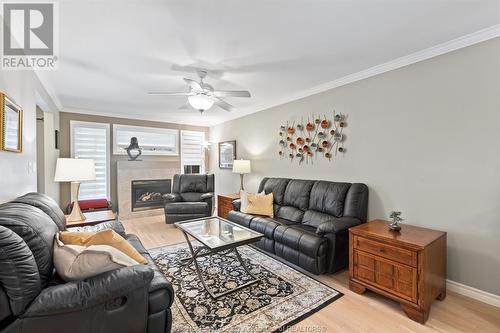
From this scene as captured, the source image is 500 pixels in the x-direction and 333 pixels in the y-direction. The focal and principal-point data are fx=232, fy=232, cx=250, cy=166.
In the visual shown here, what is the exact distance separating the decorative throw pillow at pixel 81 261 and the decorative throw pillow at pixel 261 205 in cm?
242

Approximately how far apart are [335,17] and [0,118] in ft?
9.06

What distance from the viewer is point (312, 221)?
3252 mm

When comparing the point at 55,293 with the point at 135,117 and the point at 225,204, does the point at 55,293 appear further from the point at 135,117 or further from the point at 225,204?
the point at 135,117

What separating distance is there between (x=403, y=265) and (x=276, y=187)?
2271mm

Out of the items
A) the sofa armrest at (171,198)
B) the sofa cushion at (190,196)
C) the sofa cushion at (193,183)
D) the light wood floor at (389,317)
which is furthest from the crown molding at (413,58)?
the sofa armrest at (171,198)

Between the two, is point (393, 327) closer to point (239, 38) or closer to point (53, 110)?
point (239, 38)

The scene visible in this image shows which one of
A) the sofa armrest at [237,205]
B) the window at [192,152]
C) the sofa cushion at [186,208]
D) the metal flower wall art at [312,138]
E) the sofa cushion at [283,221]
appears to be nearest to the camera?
the sofa cushion at [283,221]

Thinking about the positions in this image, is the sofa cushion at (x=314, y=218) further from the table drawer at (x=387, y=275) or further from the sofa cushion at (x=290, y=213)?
the table drawer at (x=387, y=275)

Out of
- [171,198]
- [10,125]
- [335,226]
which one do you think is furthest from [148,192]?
[335,226]

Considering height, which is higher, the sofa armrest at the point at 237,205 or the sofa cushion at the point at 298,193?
the sofa cushion at the point at 298,193

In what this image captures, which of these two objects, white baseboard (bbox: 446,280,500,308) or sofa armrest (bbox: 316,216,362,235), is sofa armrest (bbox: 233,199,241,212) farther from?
white baseboard (bbox: 446,280,500,308)

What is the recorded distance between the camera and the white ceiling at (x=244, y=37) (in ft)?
5.98

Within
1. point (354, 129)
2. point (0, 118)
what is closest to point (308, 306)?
point (354, 129)

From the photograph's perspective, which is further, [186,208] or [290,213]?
[186,208]
